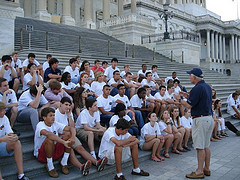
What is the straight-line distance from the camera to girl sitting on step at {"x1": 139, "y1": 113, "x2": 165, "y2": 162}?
20.5ft

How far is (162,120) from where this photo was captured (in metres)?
6.80

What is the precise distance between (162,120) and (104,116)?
1546 mm

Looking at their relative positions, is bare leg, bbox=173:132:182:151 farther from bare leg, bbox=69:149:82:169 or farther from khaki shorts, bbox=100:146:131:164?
bare leg, bbox=69:149:82:169

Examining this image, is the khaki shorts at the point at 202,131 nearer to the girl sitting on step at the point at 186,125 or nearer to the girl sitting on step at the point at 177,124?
the girl sitting on step at the point at 177,124

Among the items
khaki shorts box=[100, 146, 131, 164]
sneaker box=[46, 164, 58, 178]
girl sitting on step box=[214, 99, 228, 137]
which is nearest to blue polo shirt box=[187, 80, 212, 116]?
khaki shorts box=[100, 146, 131, 164]

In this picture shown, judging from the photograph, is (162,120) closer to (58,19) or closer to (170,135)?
(170,135)

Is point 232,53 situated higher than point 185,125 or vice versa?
point 232,53

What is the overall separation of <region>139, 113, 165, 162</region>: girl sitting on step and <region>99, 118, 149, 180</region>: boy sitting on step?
1.06 meters

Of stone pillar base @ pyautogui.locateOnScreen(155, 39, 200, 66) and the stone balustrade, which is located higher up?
the stone balustrade

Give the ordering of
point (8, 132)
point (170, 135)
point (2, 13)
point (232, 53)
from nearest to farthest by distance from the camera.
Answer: point (8, 132), point (170, 135), point (2, 13), point (232, 53)

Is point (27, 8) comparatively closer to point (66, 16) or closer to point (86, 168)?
point (66, 16)

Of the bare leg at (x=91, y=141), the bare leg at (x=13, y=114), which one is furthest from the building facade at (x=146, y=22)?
the bare leg at (x=91, y=141)

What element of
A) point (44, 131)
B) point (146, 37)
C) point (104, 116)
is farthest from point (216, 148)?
point (146, 37)

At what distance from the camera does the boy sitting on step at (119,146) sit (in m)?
4.95
